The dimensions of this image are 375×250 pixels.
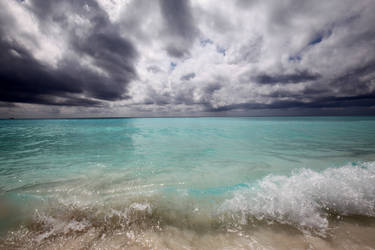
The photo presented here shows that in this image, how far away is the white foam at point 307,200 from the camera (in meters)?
3.93

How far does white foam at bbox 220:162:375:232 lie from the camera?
393 cm

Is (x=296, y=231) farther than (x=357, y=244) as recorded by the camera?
Yes

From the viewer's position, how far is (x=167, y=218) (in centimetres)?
400

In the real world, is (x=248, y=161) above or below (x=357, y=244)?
below

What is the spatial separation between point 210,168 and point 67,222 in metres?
6.54

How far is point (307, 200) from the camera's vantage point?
14.7 feet

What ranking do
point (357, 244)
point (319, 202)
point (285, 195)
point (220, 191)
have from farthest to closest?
point (220, 191) → point (285, 195) → point (319, 202) → point (357, 244)

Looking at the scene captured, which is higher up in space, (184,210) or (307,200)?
(307,200)

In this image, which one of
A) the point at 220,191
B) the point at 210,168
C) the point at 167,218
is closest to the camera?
the point at 167,218

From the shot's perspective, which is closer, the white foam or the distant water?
the distant water

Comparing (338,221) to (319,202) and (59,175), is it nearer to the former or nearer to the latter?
(319,202)

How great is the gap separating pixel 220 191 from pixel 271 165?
4.95 m

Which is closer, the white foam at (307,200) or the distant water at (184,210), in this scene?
the distant water at (184,210)

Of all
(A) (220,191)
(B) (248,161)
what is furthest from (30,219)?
(B) (248,161)
